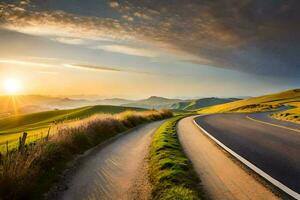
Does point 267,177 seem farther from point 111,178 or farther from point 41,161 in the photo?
point 41,161

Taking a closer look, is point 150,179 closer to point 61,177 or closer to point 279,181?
point 61,177

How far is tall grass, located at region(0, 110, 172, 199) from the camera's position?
6883 millimetres

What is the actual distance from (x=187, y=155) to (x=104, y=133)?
808 cm

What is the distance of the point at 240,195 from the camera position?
21.1ft

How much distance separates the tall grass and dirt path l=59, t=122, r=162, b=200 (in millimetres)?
742

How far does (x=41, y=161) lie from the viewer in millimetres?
9195

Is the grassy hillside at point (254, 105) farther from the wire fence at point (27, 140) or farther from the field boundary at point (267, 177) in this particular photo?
the field boundary at point (267, 177)

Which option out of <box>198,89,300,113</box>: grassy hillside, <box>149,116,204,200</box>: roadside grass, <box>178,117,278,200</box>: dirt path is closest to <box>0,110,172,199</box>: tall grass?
<box>149,116,204,200</box>: roadside grass

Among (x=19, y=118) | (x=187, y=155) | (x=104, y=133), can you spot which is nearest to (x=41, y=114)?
(x=19, y=118)

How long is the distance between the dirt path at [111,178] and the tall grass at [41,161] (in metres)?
0.74

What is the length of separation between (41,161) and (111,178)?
2406 millimetres

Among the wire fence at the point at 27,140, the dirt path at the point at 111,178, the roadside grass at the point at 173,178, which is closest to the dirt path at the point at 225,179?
the roadside grass at the point at 173,178

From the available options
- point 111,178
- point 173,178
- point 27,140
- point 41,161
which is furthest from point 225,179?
point 27,140

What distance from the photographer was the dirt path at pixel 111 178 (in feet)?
23.6
